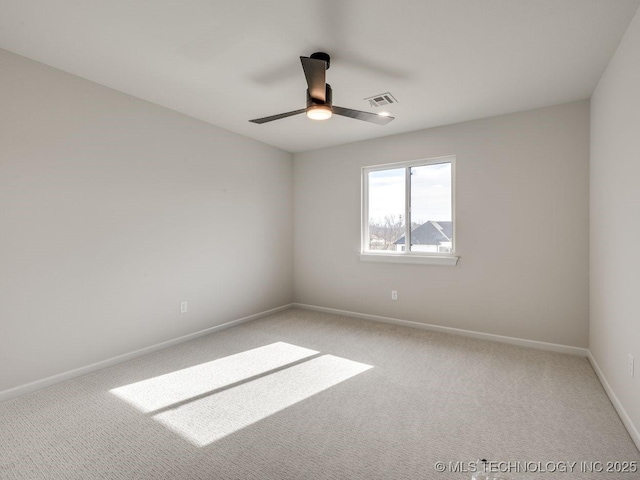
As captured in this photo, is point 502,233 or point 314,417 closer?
point 314,417

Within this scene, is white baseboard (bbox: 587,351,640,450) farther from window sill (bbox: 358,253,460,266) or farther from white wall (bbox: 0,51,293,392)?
white wall (bbox: 0,51,293,392)

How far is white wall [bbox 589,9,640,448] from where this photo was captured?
188 centimetres

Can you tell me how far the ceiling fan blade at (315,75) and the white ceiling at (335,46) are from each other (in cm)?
24

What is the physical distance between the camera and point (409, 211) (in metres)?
4.21

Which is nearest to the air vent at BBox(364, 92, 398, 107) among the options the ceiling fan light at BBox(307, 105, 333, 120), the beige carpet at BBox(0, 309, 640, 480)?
the ceiling fan light at BBox(307, 105, 333, 120)

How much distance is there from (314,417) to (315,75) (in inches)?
89.7

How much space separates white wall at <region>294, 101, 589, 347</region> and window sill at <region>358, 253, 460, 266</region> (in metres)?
0.07

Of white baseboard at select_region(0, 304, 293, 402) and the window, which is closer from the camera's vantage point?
white baseboard at select_region(0, 304, 293, 402)

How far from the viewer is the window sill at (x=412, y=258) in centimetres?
383

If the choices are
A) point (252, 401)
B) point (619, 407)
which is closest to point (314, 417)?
point (252, 401)

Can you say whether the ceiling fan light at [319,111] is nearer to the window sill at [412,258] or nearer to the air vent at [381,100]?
the air vent at [381,100]

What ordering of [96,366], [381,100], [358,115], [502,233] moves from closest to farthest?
[358,115] → [96,366] → [381,100] → [502,233]

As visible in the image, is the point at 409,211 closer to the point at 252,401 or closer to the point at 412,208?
the point at 412,208

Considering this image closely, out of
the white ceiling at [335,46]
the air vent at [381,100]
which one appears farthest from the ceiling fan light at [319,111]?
the air vent at [381,100]
